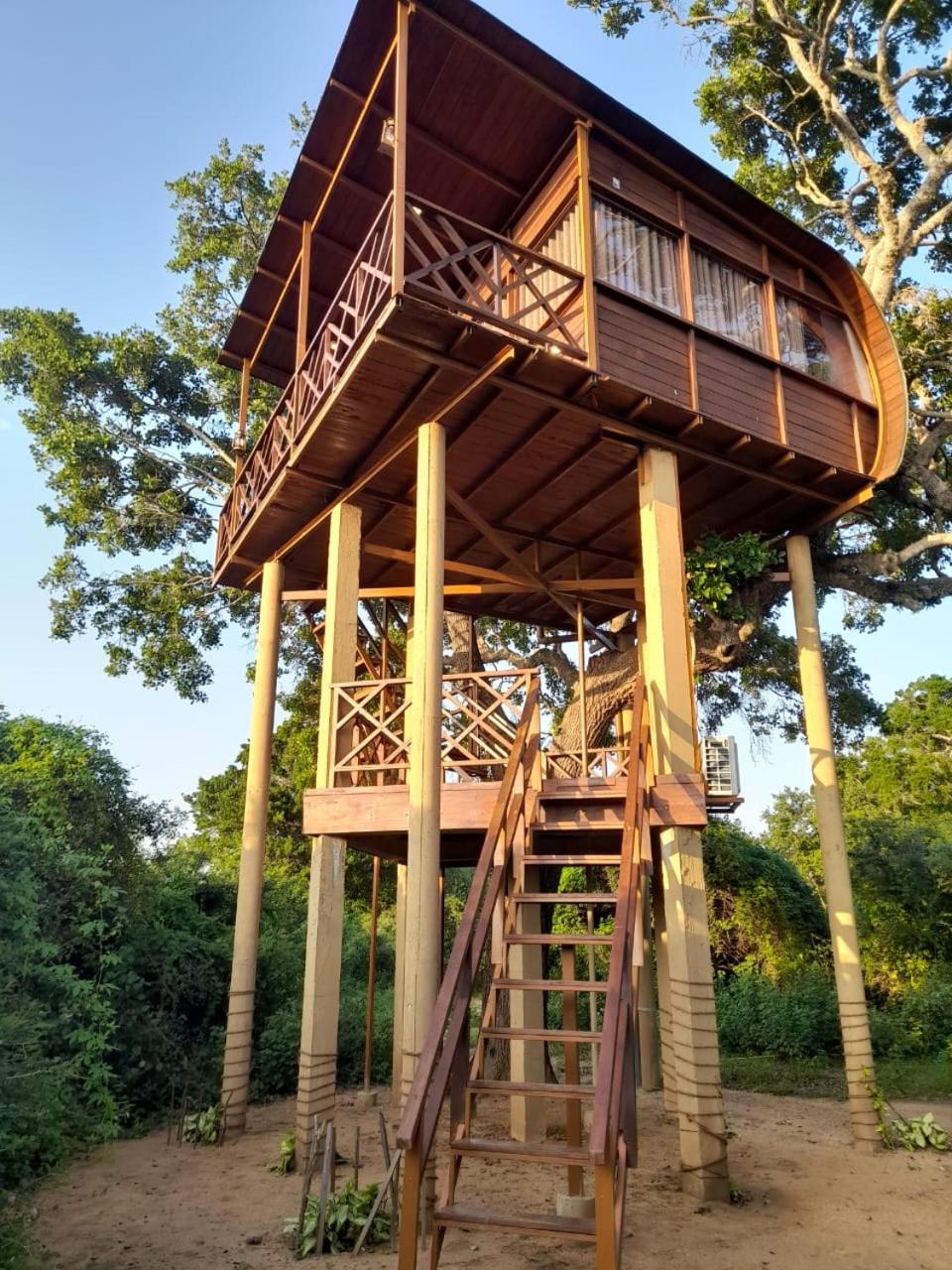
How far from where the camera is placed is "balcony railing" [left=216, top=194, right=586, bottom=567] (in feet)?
23.1

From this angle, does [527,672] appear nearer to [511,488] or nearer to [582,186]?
[511,488]

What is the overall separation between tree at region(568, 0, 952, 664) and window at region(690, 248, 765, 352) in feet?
10.3

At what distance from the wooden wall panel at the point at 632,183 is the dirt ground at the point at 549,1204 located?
28.9ft

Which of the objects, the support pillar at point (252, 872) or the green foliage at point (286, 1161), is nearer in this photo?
the green foliage at point (286, 1161)

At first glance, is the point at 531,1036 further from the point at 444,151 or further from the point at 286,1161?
the point at 444,151

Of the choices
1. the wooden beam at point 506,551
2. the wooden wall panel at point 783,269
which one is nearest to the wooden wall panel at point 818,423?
the wooden wall panel at point 783,269

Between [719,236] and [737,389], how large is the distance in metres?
1.93

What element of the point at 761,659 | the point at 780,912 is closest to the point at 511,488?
the point at 761,659

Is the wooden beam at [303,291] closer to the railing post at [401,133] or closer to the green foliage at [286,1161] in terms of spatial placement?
the railing post at [401,133]

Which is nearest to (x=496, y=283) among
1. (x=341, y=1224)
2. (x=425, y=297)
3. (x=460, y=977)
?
(x=425, y=297)

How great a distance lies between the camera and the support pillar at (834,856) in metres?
8.78

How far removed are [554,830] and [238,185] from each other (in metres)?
16.3

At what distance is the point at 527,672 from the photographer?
26.7ft

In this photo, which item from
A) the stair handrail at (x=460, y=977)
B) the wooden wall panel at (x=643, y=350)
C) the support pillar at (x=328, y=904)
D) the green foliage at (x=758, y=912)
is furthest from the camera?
the green foliage at (x=758, y=912)
